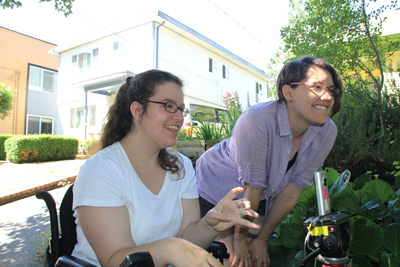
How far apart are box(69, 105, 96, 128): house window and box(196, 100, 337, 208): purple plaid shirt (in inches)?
550

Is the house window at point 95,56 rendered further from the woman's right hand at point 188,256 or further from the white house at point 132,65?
the woman's right hand at point 188,256

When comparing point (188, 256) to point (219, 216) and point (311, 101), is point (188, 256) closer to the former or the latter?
point (219, 216)

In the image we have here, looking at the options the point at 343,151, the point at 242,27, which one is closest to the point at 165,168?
the point at 343,151

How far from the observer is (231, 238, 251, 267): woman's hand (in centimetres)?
179

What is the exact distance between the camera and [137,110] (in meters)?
1.65

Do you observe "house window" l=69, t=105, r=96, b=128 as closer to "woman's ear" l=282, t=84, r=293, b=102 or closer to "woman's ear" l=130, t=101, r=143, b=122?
"woman's ear" l=130, t=101, r=143, b=122

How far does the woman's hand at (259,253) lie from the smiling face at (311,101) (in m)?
0.79

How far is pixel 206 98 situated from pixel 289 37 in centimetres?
1083

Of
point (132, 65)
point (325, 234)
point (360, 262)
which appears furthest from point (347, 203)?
point (132, 65)

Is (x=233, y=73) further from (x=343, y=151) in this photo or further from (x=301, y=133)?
(x=301, y=133)

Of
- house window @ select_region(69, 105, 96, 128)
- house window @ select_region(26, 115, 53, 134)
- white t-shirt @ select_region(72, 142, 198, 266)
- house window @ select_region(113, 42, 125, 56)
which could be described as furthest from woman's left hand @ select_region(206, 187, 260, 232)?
house window @ select_region(26, 115, 53, 134)

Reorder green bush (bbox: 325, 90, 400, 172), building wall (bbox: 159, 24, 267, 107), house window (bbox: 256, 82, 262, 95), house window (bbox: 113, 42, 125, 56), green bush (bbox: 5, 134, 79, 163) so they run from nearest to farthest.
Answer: green bush (bbox: 325, 90, 400, 172) → green bush (bbox: 5, 134, 79, 163) → building wall (bbox: 159, 24, 267, 107) → house window (bbox: 113, 42, 125, 56) → house window (bbox: 256, 82, 262, 95)

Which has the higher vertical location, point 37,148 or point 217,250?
point 37,148

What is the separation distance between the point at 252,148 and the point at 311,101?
433 mm
